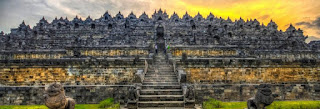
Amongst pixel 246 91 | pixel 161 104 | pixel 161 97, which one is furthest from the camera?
pixel 246 91

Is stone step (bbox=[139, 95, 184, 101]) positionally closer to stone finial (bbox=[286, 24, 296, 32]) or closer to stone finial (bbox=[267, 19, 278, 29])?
stone finial (bbox=[267, 19, 278, 29])

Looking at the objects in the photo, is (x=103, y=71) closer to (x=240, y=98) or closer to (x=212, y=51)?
(x=240, y=98)

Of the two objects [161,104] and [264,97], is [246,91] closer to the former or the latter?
[264,97]

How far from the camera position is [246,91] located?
459 inches

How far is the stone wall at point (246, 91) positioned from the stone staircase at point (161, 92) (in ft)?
5.08

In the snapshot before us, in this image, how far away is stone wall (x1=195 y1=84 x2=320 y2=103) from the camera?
1133cm

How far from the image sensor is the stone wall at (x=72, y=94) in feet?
36.1

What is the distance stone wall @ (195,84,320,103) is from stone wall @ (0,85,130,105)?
456 centimetres

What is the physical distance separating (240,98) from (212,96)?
1751mm

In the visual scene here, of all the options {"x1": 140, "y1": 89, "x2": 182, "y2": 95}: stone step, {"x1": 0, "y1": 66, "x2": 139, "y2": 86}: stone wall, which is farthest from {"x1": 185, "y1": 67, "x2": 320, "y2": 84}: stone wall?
{"x1": 0, "y1": 66, "x2": 139, "y2": 86}: stone wall

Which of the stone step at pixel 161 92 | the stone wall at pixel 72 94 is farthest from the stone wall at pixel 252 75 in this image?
the stone wall at pixel 72 94

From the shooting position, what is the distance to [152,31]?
33.1 m

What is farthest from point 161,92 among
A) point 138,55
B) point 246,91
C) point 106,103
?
point 138,55

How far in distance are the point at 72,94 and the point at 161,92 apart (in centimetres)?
512
